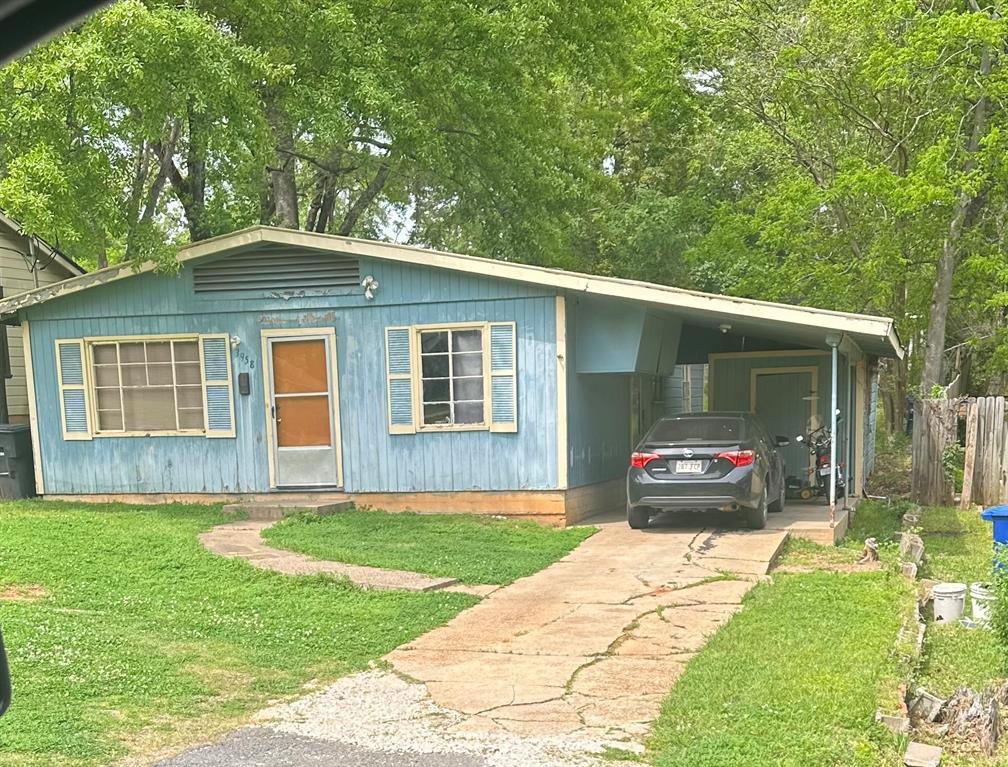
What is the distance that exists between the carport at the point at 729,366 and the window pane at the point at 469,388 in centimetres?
124

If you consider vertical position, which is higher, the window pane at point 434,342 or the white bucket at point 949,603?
the window pane at point 434,342

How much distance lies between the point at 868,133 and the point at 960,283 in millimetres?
3691

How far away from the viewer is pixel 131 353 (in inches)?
526

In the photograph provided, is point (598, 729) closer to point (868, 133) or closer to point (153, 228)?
point (153, 228)

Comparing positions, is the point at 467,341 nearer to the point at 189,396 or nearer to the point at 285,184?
the point at 189,396

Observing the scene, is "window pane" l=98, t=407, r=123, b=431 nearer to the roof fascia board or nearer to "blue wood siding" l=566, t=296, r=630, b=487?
the roof fascia board

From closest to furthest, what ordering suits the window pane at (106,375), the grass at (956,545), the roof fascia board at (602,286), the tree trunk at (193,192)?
the grass at (956,545), the roof fascia board at (602,286), the window pane at (106,375), the tree trunk at (193,192)

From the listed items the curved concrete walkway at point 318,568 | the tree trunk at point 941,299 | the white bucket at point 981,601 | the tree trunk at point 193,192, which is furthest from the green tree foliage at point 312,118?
the white bucket at point 981,601

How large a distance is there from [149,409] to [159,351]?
0.85 meters

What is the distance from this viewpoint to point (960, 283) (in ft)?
61.8

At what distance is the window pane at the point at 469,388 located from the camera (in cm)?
1232

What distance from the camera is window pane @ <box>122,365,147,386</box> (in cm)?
1332

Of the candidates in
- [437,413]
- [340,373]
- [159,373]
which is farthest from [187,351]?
[437,413]

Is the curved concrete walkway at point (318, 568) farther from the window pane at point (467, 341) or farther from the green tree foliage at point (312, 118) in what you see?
the green tree foliage at point (312, 118)
